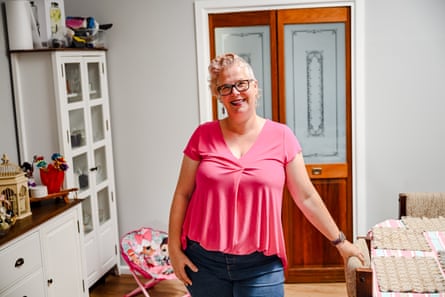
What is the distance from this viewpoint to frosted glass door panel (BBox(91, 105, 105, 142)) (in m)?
4.24

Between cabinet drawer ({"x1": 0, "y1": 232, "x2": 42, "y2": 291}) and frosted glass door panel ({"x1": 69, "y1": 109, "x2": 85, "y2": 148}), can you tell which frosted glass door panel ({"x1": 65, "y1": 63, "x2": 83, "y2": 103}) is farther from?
cabinet drawer ({"x1": 0, "y1": 232, "x2": 42, "y2": 291})

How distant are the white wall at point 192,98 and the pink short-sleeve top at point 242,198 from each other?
2.16m

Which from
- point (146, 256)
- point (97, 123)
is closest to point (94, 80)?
point (97, 123)

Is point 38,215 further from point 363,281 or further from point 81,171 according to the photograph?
point 363,281

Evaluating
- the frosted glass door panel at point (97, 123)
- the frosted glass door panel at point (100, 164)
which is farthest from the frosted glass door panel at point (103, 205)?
the frosted glass door panel at point (97, 123)

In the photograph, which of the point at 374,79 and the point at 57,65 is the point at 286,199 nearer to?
the point at 374,79

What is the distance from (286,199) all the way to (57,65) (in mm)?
1826

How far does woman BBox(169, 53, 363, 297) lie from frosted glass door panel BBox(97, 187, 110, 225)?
2.19m

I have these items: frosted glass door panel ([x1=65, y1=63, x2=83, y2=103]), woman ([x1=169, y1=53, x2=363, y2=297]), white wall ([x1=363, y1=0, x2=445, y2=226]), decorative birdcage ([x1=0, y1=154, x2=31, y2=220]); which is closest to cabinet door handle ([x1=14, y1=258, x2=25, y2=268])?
decorative birdcage ([x1=0, y1=154, x2=31, y2=220])

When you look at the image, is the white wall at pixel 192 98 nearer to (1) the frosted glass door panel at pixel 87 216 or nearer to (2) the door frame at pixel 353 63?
(2) the door frame at pixel 353 63

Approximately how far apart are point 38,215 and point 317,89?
2.11 metres

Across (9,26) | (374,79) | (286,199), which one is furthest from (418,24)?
(9,26)

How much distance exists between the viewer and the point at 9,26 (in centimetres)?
364

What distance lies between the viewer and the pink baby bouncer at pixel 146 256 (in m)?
3.94
